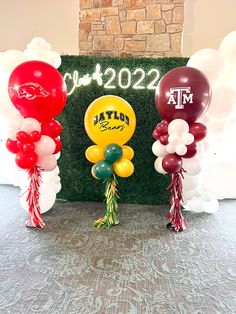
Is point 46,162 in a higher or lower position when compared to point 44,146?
lower

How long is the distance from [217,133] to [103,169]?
1220 millimetres

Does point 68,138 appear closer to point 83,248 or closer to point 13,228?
point 13,228

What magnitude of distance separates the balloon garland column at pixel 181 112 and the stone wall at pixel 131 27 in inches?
64.6

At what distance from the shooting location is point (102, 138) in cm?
288

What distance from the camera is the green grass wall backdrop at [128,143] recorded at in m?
3.66

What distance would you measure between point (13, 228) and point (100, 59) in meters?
2.18

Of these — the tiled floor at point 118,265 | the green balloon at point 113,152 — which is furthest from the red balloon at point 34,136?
the tiled floor at point 118,265

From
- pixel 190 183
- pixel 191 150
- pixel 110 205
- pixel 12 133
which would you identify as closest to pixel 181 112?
pixel 191 150

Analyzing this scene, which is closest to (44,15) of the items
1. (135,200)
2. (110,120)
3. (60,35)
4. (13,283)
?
(60,35)

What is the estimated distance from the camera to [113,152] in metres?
2.85

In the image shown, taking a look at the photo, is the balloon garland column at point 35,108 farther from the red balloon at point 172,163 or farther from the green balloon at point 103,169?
the red balloon at point 172,163

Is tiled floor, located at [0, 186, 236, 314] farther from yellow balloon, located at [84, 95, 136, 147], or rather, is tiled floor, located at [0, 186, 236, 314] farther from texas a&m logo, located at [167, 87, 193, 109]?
texas a&m logo, located at [167, 87, 193, 109]

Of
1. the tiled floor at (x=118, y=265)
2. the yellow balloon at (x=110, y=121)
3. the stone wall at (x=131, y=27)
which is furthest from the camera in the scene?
the stone wall at (x=131, y=27)

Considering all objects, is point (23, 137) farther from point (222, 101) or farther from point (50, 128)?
point (222, 101)
